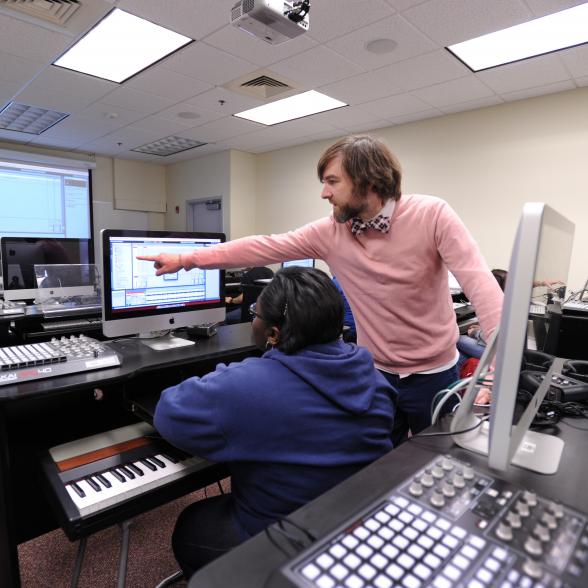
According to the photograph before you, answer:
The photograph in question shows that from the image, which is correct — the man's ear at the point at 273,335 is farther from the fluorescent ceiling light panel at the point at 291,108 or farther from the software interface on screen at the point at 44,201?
the software interface on screen at the point at 44,201

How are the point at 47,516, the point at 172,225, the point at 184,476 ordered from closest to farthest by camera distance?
1. the point at 184,476
2. the point at 47,516
3. the point at 172,225

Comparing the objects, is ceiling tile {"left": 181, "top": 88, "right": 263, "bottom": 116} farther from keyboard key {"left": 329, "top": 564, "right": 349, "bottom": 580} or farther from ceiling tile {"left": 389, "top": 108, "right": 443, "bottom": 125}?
keyboard key {"left": 329, "top": 564, "right": 349, "bottom": 580}

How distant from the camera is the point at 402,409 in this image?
133 centimetres

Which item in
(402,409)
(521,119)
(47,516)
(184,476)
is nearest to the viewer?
(184,476)

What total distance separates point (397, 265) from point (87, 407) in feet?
4.06

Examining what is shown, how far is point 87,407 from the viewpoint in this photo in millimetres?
1569

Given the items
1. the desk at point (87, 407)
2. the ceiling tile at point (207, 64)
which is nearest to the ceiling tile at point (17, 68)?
the ceiling tile at point (207, 64)

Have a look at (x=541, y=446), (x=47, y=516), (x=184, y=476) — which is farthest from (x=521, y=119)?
(x=47, y=516)

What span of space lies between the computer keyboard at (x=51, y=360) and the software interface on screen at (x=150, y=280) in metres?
0.20

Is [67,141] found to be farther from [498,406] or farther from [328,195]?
[498,406]

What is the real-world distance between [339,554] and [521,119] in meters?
4.56

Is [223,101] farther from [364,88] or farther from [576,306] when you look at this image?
[576,306]

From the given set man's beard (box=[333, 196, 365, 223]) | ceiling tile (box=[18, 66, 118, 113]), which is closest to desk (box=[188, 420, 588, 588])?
man's beard (box=[333, 196, 365, 223])

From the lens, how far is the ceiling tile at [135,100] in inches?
158
